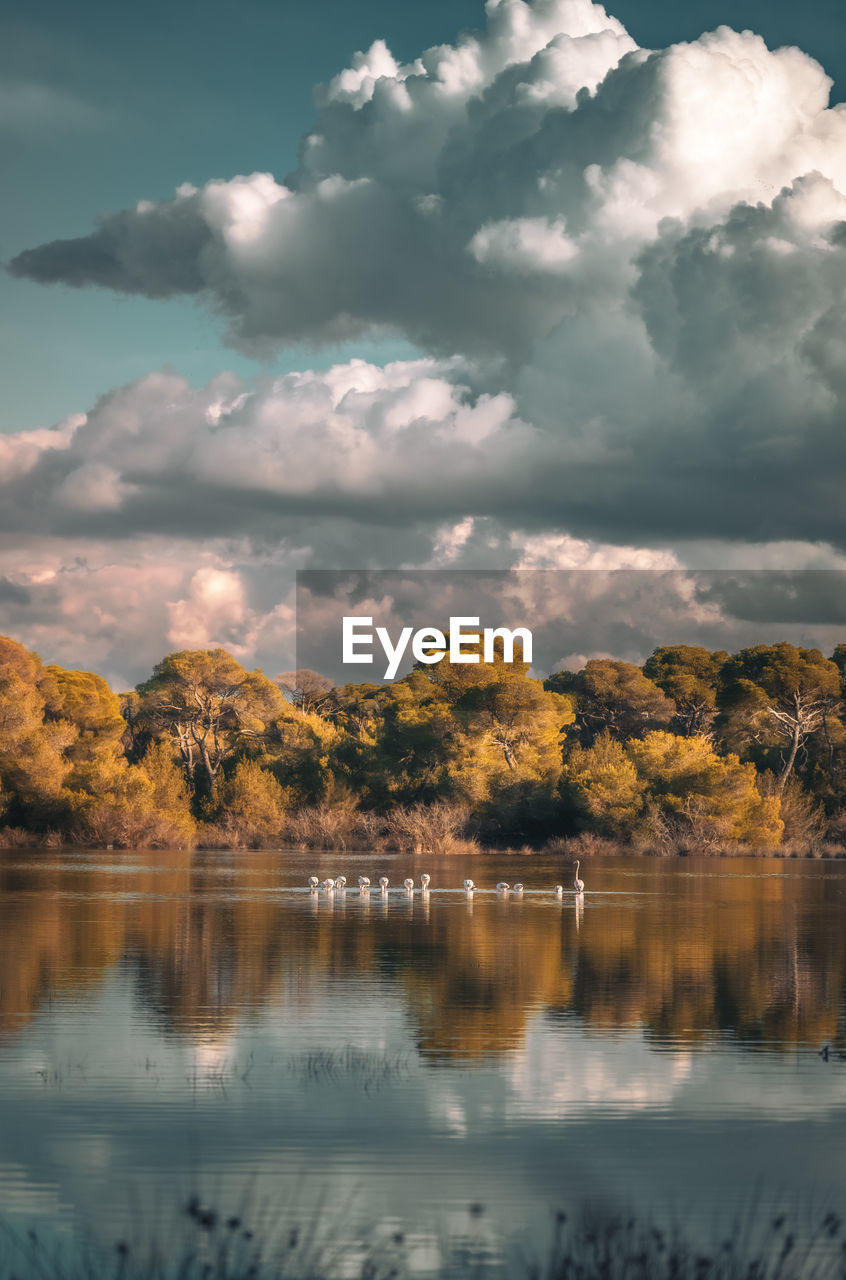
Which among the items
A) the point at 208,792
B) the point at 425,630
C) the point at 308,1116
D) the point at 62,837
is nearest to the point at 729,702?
the point at 425,630

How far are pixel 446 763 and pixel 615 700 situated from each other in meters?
9.91

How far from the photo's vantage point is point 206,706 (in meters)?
61.8

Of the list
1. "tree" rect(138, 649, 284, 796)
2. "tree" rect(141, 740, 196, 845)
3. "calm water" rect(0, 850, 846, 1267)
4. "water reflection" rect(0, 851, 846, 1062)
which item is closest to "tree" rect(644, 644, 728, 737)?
"tree" rect(138, 649, 284, 796)

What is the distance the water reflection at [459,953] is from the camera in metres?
14.2

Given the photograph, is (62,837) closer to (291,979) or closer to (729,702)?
(729,702)

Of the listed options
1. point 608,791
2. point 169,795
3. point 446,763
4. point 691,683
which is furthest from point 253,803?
point 691,683

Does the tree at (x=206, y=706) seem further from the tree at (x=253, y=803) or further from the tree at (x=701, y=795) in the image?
the tree at (x=701, y=795)

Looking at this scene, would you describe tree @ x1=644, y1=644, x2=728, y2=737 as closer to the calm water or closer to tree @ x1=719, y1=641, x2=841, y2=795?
tree @ x1=719, y1=641, x2=841, y2=795

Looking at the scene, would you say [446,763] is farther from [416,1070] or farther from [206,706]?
[416,1070]

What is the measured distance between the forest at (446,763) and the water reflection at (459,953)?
717 inches

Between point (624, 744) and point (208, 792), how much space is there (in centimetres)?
1840

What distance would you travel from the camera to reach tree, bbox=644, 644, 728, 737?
61.6m

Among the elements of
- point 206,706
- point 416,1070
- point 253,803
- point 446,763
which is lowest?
point 416,1070

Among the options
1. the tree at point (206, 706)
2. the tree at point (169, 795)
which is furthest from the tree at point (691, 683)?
the tree at point (169, 795)
